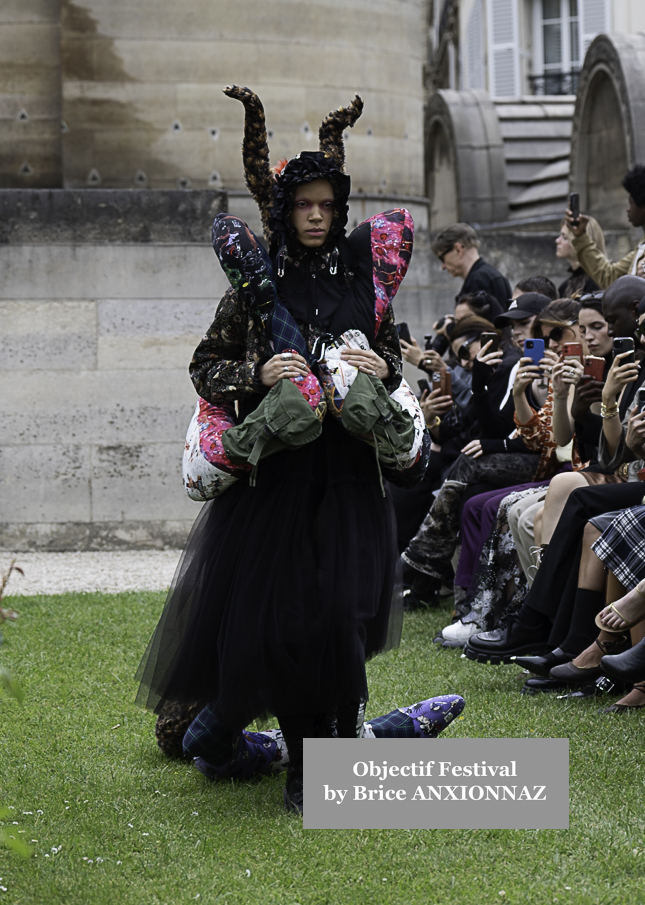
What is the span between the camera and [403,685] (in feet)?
19.3

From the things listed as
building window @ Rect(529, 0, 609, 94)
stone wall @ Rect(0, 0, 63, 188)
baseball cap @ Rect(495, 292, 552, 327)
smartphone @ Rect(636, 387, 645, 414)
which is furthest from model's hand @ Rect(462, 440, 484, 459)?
building window @ Rect(529, 0, 609, 94)

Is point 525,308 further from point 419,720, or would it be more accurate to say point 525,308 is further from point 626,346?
point 419,720

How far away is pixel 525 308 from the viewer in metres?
7.59

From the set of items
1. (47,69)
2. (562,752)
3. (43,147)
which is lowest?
(562,752)

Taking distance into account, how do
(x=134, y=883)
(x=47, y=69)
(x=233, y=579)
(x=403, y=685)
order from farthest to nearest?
1. (x=47, y=69)
2. (x=403, y=685)
3. (x=233, y=579)
4. (x=134, y=883)

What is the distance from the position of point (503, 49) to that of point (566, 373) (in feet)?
87.2

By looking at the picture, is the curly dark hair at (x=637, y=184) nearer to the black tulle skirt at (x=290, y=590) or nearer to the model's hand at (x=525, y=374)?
the model's hand at (x=525, y=374)

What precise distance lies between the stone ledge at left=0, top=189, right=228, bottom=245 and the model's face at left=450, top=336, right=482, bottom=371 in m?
3.17

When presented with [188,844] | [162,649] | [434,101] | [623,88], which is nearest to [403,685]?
[162,649]

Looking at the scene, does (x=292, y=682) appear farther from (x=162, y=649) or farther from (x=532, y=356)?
(x=532, y=356)

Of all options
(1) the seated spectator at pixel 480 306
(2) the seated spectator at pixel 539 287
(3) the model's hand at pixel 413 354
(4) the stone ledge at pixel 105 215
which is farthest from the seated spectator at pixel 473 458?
(4) the stone ledge at pixel 105 215

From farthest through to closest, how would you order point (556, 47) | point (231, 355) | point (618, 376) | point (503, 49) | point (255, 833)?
point (503, 49) → point (556, 47) → point (618, 376) → point (231, 355) → point (255, 833)

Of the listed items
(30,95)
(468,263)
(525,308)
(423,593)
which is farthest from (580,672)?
(30,95)

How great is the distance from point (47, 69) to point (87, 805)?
8.91m
